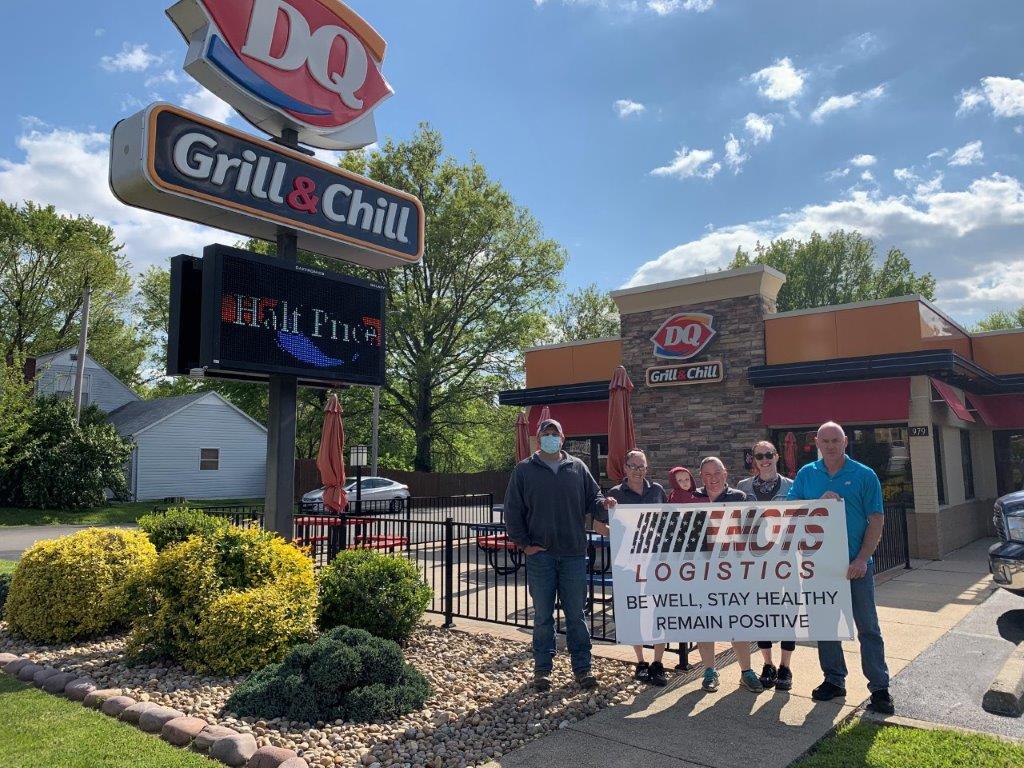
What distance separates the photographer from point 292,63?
8.69 metres

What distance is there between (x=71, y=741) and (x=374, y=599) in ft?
8.41

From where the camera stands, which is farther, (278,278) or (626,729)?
(278,278)

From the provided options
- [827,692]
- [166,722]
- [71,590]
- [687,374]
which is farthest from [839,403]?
[71,590]

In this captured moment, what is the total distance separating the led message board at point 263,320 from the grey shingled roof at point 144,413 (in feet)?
81.5

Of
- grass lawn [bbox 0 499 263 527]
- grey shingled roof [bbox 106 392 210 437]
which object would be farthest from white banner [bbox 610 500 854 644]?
grey shingled roof [bbox 106 392 210 437]

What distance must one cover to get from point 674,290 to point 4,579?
12929 millimetres

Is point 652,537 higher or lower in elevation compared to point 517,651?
higher

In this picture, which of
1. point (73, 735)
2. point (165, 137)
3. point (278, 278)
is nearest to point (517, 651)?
point (73, 735)

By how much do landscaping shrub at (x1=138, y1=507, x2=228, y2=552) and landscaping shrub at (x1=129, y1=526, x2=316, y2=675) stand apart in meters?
2.50

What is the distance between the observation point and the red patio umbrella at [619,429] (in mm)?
9320

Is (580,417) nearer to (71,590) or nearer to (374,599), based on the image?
(374,599)

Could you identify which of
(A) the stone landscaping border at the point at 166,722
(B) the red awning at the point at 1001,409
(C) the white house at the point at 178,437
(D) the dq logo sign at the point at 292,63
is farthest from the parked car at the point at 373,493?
(A) the stone landscaping border at the point at 166,722

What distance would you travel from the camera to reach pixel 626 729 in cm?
448

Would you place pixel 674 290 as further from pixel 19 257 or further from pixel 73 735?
pixel 19 257
